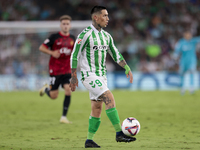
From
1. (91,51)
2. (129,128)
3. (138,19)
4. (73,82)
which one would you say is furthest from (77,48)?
(138,19)

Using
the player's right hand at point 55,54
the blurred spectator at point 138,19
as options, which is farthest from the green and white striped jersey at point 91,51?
the blurred spectator at point 138,19

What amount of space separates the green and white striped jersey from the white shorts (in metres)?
0.08

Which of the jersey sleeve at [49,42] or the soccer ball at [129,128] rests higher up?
the jersey sleeve at [49,42]

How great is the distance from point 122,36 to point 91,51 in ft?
54.7

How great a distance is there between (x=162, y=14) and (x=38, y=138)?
1856 cm

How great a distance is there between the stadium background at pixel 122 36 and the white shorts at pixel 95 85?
39.2 ft

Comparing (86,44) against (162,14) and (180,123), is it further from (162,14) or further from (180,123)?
(162,14)

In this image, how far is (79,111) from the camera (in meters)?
10.2

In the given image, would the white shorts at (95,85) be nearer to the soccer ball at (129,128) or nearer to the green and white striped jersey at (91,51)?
the green and white striped jersey at (91,51)

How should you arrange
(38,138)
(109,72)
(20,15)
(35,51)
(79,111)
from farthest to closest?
(20,15) < (109,72) < (35,51) < (79,111) < (38,138)

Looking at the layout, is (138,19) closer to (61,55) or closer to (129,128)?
(61,55)

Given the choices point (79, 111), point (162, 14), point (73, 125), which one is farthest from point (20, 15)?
point (73, 125)

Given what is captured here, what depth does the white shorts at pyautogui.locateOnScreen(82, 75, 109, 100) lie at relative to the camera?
4.73 meters

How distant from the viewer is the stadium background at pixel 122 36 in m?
17.3
